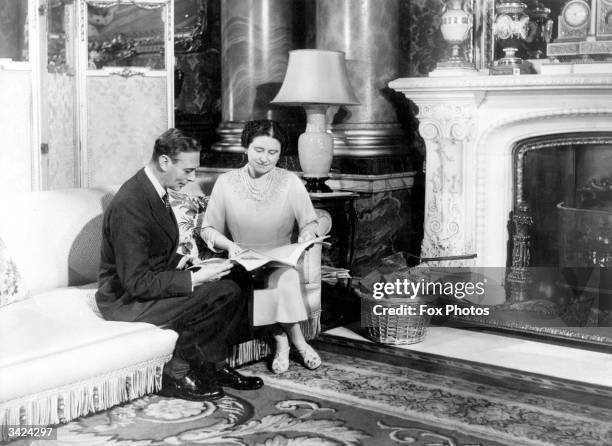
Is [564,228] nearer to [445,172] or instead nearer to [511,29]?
[445,172]

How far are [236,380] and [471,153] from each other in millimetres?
2181

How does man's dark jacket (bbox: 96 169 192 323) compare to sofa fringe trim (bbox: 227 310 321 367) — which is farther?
sofa fringe trim (bbox: 227 310 321 367)

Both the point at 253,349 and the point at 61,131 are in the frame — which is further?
the point at 61,131

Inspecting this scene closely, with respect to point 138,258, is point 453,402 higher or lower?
lower

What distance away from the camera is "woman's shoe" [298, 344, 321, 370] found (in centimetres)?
394

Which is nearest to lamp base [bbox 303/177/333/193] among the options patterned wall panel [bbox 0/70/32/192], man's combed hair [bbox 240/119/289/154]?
man's combed hair [bbox 240/119/289/154]

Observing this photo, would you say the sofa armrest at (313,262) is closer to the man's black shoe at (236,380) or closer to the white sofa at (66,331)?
Answer: the white sofa at (66,331)

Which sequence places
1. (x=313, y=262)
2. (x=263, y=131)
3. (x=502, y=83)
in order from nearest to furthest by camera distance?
(x=263, y=131)
(x=313, y=262)
(x=502, y=83)

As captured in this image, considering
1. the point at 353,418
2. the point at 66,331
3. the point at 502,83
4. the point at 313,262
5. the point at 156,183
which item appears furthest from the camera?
the point at 502,83

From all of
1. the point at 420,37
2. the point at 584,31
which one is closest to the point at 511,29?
the point at 584,31

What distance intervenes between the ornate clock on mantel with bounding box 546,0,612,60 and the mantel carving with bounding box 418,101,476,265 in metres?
0.61

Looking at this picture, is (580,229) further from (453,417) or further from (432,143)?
(453,417)

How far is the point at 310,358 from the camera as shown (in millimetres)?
3959

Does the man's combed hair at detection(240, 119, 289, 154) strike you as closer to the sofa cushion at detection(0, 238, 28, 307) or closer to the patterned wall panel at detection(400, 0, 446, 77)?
the sofa cushion at detection(0, 238, 28, 307)
